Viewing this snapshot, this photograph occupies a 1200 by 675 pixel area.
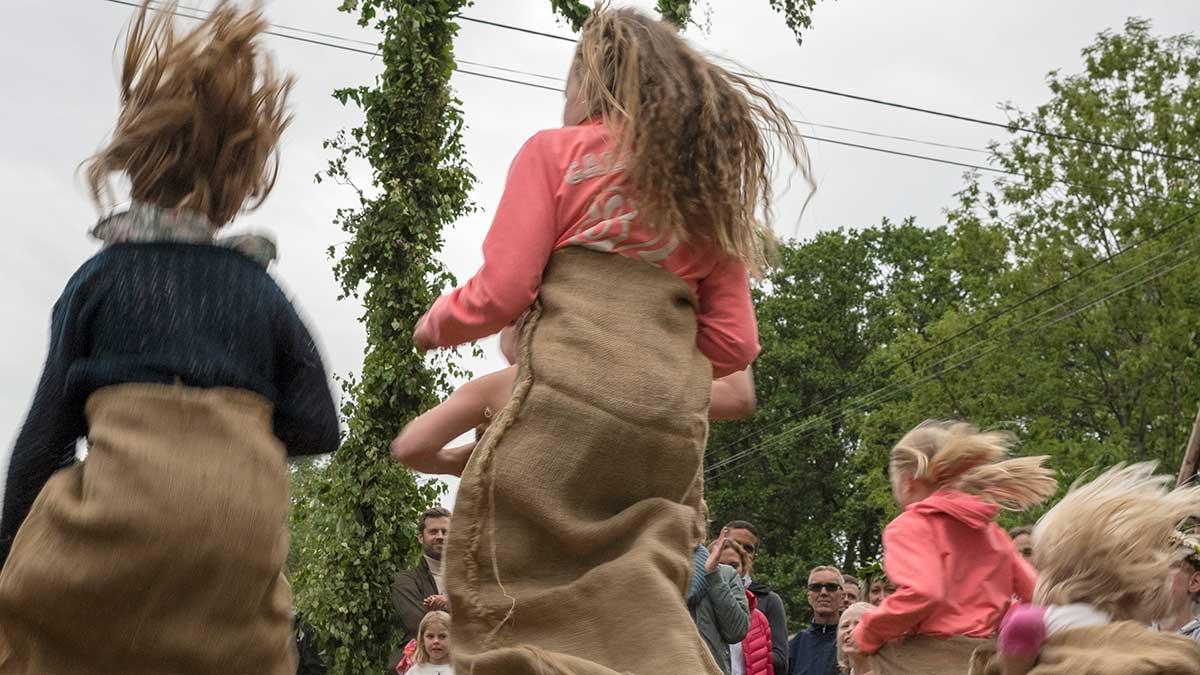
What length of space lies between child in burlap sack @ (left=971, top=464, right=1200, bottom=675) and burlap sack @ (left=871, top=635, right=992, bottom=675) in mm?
1310

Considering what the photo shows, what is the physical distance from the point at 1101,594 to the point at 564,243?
1.75m

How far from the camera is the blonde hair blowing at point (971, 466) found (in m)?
6.27

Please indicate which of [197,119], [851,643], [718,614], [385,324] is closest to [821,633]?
[718,614]

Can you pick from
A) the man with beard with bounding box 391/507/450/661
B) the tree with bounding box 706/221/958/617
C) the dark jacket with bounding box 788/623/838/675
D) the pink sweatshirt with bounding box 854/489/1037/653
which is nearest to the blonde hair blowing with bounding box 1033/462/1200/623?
the pink sweatshirt with bounding box 854/489/1037/653

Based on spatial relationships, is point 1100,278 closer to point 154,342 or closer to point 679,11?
point 679,11

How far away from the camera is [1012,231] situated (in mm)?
40031

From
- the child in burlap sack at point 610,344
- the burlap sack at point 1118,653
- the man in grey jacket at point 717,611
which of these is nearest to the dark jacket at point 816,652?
the man in grey jacket at point 717,611

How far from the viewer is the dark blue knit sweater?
3.41 m

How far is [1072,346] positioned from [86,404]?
37.9 metres

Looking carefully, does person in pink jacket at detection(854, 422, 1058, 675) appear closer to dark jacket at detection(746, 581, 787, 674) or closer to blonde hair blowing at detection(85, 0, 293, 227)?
blonde hair blowing at detection(85, 0, 293, 227)

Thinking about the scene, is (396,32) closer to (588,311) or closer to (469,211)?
(469,211)

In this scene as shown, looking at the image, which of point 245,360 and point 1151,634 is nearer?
point 245,360

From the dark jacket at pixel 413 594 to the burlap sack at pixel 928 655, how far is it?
4607 millimetres

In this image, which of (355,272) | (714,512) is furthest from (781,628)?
(714,512)
